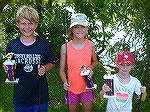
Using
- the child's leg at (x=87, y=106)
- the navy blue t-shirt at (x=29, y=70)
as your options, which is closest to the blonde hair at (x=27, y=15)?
the navy blue t-shirt at (x=29, y=70)

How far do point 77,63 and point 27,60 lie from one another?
0.50 metres

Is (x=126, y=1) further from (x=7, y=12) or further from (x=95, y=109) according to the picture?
(x=7, y=12)

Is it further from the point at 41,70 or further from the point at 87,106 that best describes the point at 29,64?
the point at 87,106

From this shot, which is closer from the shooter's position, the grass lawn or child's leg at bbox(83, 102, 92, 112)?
child's leg at bbox(83, 102, 92, 112)

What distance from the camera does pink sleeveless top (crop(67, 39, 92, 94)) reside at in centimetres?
383

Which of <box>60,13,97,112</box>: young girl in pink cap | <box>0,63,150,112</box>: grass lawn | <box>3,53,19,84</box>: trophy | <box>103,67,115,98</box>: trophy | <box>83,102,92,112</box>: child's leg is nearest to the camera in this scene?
<box>103,67,115,98</box>: trophy

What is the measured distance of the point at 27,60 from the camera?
143 inches

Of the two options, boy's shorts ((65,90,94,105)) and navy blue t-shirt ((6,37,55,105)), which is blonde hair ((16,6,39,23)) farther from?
boy's shorts ((65,90,94,105))

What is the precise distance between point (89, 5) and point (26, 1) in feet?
3.71

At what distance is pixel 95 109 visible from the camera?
5.06 metres

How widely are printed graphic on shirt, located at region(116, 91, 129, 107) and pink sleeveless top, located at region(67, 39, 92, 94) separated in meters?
0.42

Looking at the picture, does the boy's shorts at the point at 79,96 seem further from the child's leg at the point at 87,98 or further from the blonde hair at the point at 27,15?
the blonde hair at the point at 27,15

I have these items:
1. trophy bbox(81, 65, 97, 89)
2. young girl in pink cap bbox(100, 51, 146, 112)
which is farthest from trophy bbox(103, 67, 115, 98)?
trophy bbox(81, 65, 97, 89)

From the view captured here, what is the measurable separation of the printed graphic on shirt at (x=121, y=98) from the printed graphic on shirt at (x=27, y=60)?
0.79 metres
